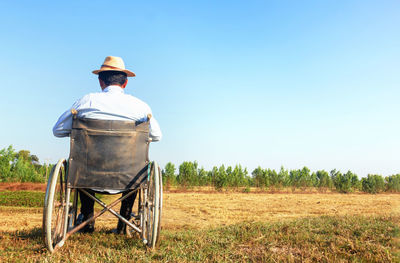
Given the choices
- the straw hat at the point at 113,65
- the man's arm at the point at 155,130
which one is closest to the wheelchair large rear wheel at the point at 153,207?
the man's arm at the point at 155,130

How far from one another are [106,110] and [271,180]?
34038mm

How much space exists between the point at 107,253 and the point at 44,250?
591 mm

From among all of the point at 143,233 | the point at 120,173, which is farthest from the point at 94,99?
the point at 143,233

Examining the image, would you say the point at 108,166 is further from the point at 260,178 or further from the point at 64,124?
the point at 260,178

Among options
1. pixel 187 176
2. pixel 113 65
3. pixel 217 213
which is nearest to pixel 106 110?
pixel 113 65

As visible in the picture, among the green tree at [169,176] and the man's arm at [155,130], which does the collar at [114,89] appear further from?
the green tree at [169,176]

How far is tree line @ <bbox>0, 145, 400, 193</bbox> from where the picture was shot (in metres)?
30.1

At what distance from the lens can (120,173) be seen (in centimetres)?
252

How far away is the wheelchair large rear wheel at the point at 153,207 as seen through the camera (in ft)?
7.48

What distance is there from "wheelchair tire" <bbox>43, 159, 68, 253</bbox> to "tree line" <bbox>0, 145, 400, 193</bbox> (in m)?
28.7

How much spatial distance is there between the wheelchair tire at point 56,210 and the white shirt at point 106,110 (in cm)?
36

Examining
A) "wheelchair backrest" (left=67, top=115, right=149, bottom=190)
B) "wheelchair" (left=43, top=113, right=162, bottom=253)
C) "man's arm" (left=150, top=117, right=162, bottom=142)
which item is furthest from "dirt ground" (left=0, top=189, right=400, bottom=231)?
"man's arm" (left=150, top=117, right=162, bottom=142)

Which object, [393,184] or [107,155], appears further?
[393,184]

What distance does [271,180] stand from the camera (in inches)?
1366
